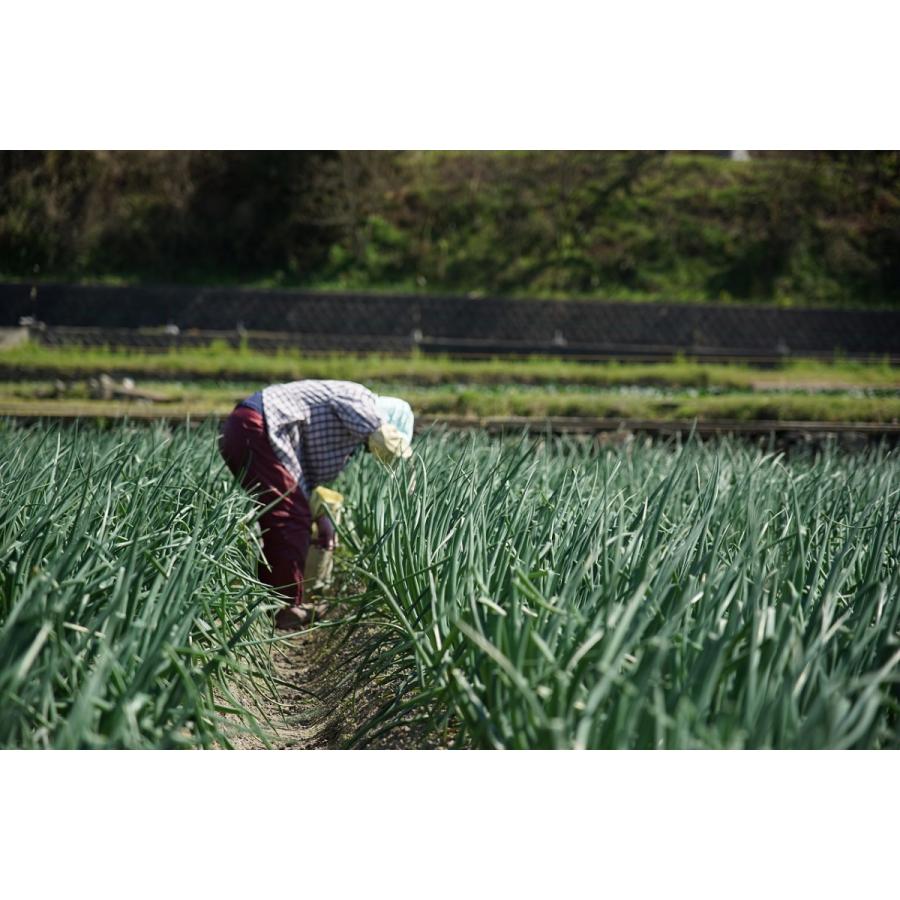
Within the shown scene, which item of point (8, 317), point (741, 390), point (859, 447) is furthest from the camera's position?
point (8, 317)

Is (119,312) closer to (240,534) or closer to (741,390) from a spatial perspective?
(741,390)

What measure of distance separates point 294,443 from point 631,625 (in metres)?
1.97

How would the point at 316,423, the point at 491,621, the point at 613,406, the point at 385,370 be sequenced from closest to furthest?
1. the point at 491,621
2. the point at 316,423
3. the point at 613,406
4. the point at 385,370

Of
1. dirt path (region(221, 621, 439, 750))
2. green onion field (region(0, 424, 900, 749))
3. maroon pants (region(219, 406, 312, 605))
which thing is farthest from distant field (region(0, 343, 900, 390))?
green onion field (region(0, 424, 900, 749))

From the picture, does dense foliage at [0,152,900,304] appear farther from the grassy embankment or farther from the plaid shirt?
the plaid shirt

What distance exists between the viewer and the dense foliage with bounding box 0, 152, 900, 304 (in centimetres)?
1720

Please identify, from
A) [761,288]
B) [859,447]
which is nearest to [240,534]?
[859,447]

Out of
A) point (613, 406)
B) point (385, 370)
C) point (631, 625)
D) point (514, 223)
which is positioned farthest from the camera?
point (514, 223)

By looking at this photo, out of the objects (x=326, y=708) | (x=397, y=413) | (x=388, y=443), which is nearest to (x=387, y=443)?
(x=388, y=443)

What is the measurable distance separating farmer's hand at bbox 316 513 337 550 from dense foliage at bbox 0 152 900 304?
14169 mm

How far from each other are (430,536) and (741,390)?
32.2 ft

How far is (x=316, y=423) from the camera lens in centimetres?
322

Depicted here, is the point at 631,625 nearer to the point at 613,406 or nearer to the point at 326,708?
the point at 326,708

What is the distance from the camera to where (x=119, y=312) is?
15641mm
